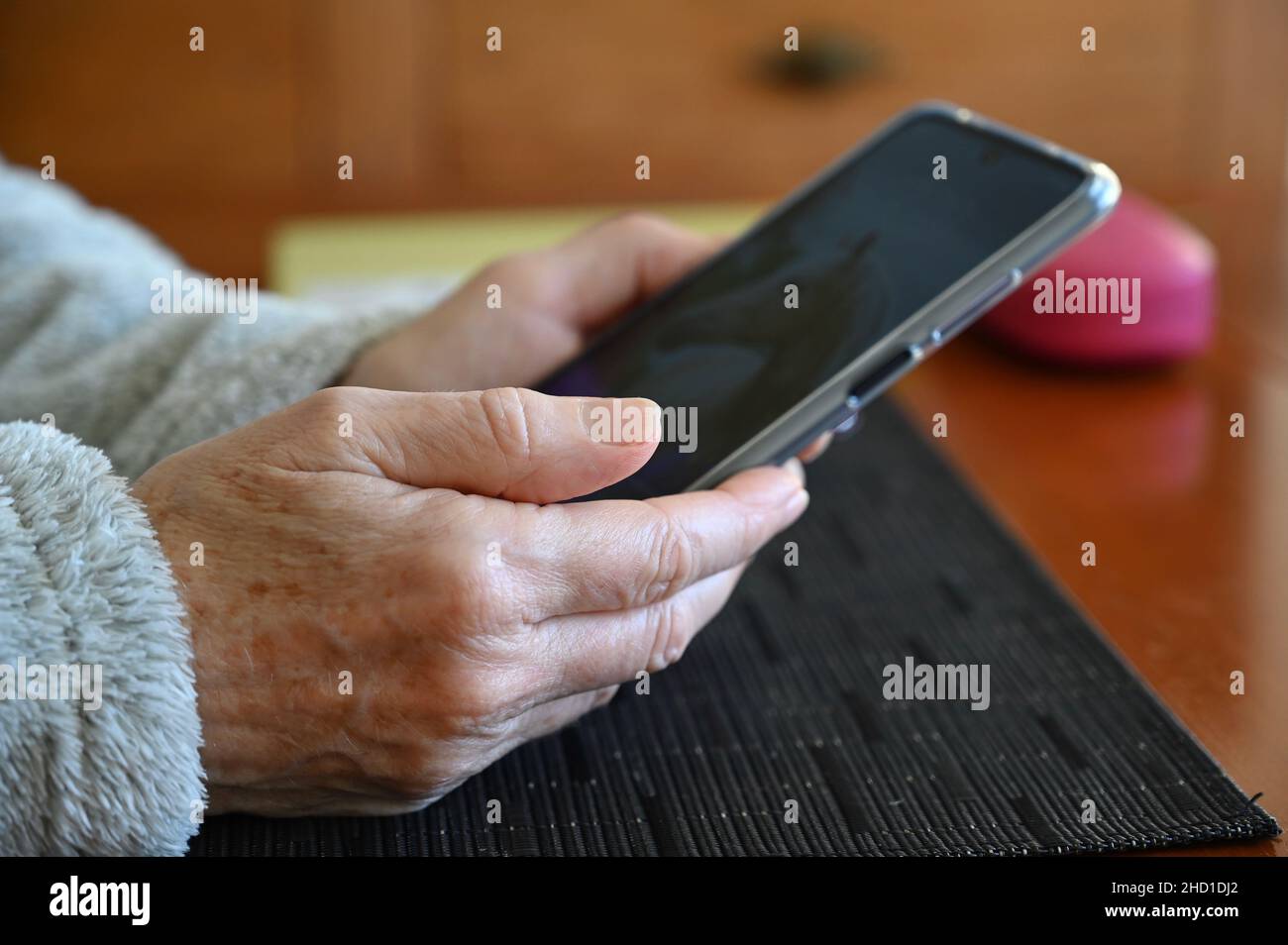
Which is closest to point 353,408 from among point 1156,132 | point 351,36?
point 351,36

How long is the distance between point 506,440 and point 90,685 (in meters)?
0.14

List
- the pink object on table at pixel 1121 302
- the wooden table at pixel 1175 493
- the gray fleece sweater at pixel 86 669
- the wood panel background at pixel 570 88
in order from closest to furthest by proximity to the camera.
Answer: the gray fleece sweater at pixel 86 669 → the wooden table at pixel 1175 493 → the pink object on table at pixel 1121 302 → the wood panel background at pixel 570 88

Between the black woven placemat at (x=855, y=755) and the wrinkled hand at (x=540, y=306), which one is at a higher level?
the wrinkled hand at (x=540, y=306)

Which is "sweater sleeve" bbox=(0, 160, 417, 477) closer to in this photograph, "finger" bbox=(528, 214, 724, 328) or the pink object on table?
A: "finger" bbox=(528, 214, 724, 328)

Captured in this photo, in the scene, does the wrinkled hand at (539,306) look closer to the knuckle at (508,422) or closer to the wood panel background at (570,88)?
the knuckle at (508,422)

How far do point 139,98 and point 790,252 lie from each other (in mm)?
981

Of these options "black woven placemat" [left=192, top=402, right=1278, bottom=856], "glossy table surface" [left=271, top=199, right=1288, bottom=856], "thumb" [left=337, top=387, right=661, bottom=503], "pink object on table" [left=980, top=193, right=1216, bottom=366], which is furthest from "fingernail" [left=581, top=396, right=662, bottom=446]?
"pink object on table" [left=980, top=193, right=1216, bottom=366]

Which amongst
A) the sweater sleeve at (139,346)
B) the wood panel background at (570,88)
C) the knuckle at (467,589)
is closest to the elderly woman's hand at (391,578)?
the knuckle at (467,589)

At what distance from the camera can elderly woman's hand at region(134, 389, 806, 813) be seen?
38 centimetres

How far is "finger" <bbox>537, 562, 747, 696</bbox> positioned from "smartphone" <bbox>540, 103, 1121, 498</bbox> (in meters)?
0.05

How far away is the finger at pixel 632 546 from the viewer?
388 millimetres

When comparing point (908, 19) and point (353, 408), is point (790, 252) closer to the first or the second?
point (353, 408)

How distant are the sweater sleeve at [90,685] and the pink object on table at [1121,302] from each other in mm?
528

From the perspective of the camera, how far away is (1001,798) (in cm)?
41
